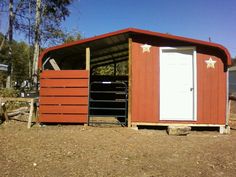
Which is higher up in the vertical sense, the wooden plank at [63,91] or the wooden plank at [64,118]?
the wooden plank at [63,91]

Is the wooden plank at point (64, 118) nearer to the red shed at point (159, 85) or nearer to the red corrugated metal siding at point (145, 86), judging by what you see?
the red shed at point (159, 85)

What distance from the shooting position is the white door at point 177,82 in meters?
10.5

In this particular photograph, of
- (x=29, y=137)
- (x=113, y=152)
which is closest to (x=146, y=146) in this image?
(x=113, y=152)

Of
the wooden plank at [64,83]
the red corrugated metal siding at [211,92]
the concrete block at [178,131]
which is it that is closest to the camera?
the concrete block at [178,131]

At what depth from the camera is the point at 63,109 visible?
34.9 ft

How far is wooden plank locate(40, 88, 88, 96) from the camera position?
416 inches

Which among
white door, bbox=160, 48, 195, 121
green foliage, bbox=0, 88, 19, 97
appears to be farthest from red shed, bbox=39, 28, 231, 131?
green foliage, bbox=0, 88, 19, 97

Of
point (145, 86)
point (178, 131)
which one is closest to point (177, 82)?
point (145, 86)

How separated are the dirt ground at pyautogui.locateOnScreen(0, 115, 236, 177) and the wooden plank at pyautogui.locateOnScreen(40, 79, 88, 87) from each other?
4.76 ft

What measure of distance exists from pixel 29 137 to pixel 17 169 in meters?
2.84

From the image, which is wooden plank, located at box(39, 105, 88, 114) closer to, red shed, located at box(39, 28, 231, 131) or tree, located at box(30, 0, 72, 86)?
red shed, located at box(39, 28, 231, 131)

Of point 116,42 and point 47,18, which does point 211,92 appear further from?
point 47,18

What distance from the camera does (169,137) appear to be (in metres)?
9.19

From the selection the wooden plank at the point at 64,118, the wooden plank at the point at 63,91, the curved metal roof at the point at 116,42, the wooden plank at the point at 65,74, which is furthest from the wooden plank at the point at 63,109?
the curved metal roof at the point at 116,42
